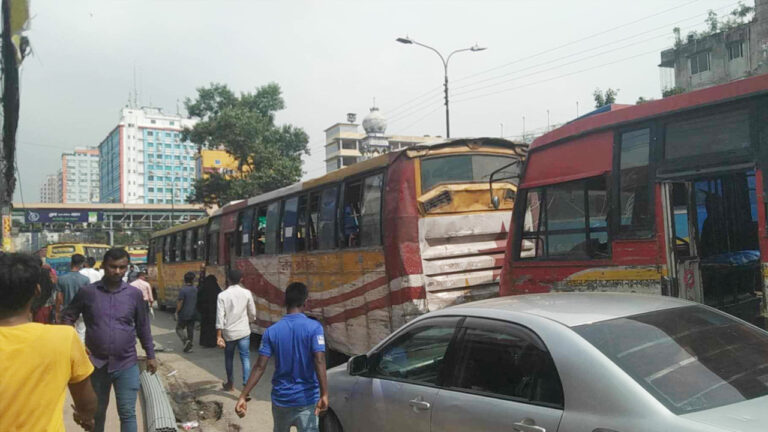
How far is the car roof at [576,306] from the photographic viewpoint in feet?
10.4

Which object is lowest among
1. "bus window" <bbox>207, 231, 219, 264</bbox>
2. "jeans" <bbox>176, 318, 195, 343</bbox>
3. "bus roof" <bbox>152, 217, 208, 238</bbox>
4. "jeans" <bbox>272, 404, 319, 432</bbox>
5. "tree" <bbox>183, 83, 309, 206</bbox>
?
"jeans" <bbox>176, 318, 195, 343</bbox>

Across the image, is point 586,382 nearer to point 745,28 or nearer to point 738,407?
point 738,407

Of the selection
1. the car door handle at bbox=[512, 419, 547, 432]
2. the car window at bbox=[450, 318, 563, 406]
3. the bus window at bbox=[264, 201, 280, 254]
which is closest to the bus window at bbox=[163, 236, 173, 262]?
the bus window at bbox=[264, 201, 280, 254]

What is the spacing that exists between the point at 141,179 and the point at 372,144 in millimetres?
100864

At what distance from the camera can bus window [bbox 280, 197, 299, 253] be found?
995cm

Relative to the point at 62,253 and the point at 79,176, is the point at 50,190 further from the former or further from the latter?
the point at 62,253

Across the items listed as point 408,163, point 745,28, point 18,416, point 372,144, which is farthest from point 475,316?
point 745,28

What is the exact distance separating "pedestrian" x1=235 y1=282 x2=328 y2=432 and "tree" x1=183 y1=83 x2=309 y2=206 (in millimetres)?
26911

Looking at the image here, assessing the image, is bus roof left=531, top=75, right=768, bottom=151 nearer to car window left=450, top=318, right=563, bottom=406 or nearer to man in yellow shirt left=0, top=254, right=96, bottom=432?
car window left=450, top=318, right=563, bottom=406

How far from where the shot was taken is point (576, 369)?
2.83m

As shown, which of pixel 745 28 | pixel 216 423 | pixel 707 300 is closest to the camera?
pixel 707 300

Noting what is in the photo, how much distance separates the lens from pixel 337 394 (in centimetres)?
454

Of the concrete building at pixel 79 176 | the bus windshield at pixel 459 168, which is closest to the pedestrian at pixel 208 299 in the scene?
the bus windshield at pixel 459 168

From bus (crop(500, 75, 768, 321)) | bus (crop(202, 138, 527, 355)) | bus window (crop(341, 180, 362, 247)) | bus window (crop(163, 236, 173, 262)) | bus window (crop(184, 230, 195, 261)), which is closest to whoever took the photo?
bus (crop(500, 75, 768, 321))
